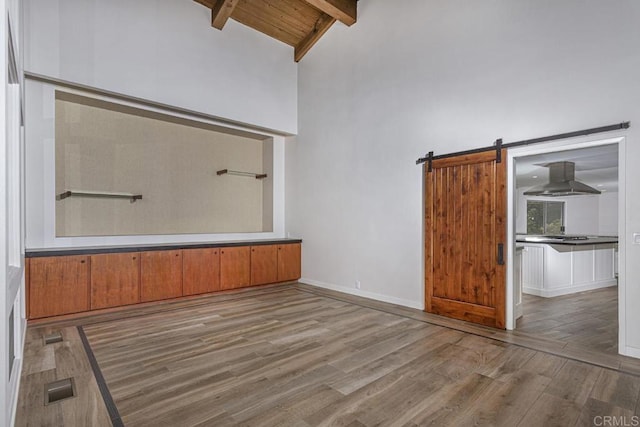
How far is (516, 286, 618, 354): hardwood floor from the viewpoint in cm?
365

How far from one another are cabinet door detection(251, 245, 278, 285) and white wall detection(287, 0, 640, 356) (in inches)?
26.5

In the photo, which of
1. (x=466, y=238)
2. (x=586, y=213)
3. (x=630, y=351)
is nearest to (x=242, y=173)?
(x=466, y=238)

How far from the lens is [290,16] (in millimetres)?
6309

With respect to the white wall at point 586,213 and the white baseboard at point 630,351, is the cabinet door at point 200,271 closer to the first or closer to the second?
the white baseboard at point 630,351

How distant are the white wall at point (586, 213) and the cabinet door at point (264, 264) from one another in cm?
960

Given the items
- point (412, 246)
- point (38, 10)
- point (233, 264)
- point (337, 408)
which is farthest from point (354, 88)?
point (337, 408)

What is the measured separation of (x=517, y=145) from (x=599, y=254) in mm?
3972

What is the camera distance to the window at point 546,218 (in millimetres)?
12312

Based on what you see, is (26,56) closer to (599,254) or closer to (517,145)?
(517,145)

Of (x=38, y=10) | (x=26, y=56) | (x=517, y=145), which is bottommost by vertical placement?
(x=517, y=145)

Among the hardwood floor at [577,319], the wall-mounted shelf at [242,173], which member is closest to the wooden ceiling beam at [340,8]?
the wall-mounted shelf at [242,173]

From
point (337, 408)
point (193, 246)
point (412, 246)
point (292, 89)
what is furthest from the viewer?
point (292, 89)

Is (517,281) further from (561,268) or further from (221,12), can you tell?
(221,12)

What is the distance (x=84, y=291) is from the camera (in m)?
4.43
